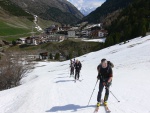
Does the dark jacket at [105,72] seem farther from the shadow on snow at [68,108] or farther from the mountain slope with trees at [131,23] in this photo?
the mountain slope with trees at [131,23]

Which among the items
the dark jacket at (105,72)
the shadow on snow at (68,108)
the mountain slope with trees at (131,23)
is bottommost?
the shadow on snow at (68,108)

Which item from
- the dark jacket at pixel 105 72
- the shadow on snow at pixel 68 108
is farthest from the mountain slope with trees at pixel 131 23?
the dark jacket at pixel 105 72

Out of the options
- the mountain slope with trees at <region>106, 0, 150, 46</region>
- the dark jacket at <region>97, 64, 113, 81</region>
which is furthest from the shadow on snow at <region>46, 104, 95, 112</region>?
the mountain slope with trees at <region>106, 0, 150, 46</region>

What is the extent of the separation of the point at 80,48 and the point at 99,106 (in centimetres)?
11458

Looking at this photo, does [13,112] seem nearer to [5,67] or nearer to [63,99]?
[63,99]

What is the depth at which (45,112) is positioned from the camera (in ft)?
48.5

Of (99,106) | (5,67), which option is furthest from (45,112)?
(5,67)

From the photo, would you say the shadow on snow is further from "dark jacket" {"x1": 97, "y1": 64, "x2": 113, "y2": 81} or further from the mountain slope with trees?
the mountain slope with trees

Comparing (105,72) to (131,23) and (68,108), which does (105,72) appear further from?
(131,23)

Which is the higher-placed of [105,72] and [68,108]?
[105,72]

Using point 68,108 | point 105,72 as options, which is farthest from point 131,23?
point 105,72

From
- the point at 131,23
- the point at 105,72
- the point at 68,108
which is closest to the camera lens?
the point at 105,72

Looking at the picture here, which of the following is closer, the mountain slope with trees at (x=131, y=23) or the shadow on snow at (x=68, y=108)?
the shadow on snow at (x=68, y=108)

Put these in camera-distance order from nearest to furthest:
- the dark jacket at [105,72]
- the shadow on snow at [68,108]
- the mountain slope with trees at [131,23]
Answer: the dark jacket at [105,72] < the shadow on snow at [68,108] < the mountain slope with trees at [131,23]
